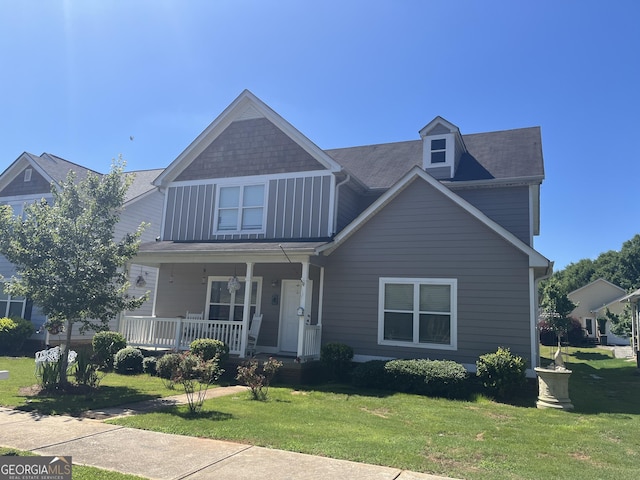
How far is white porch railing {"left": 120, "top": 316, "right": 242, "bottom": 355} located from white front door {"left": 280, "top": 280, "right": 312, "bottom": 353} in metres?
1.45

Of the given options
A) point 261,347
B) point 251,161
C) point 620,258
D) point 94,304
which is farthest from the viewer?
point 620,258

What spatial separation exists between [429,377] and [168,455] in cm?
707

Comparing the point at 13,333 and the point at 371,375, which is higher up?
the point at 13,333

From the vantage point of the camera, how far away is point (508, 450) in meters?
6.56

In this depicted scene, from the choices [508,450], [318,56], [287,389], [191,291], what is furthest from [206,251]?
[508,450]

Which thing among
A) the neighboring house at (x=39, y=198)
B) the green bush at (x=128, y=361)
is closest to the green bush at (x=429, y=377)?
the green bush at (x=128, y=361)

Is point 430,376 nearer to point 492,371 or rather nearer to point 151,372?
point 492,371

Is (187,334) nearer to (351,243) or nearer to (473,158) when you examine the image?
(351,243)

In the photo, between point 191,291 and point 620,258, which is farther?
point 620,258

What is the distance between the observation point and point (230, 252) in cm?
1395

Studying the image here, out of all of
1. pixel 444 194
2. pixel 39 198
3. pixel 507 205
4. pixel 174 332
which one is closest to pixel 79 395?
pixel 174 332

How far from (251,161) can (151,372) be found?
7.68m

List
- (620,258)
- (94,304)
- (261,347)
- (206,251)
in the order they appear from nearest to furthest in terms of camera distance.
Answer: (94,304)
(206,251)
(261,347)
(620,258)

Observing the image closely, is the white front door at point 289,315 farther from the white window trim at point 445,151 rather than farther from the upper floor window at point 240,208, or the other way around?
the white window trim at point 445,151
